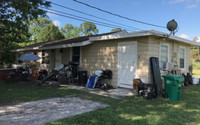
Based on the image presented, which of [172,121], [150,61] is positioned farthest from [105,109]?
[150,61]

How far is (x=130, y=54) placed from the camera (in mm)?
6719

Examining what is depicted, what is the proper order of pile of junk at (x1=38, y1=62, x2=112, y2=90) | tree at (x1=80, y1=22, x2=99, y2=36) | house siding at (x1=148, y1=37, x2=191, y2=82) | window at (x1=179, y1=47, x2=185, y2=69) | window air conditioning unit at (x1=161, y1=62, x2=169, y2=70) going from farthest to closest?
tree at (x1=80, y1=22, x2=99, y2=36) → window at (x1=179, y1=47, x2=185, y2=69) → pile of junk at (x1=38, y1=62, x2=112, y2=90) → window air conditioning unit at (x1=161, y1=62, x2=169, y2=70) → house siding at (x1=148, y1=37, x2=191, y2=82)

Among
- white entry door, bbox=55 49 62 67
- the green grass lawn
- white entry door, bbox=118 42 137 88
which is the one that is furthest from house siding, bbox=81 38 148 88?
white entry door, bbox=55 49 62 67

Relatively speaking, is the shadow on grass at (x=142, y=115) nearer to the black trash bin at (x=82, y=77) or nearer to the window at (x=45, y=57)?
the black trash bin at (x=82, y=77)

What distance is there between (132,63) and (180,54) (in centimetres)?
387

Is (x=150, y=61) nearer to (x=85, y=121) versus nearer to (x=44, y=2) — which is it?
(x=85, y=121)

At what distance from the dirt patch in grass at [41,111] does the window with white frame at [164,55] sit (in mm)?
4064

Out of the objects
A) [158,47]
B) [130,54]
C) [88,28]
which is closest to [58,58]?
[130,54]

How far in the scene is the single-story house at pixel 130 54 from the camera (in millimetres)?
6214

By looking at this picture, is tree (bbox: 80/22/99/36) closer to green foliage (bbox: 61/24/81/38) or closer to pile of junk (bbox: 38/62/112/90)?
green foliage (bbox: 61/24/81/38)

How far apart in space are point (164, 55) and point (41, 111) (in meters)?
6.00

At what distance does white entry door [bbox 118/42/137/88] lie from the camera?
6.60 meters

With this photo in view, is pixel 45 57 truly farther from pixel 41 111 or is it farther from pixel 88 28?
pixel 88 28

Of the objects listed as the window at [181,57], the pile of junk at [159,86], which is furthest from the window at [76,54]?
the window at [181,57]
